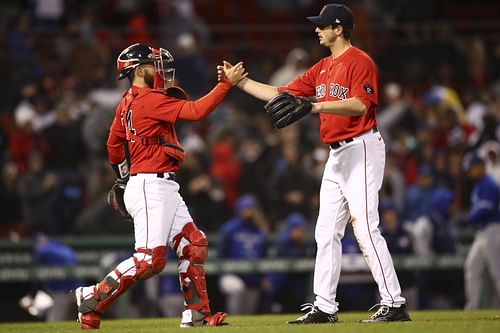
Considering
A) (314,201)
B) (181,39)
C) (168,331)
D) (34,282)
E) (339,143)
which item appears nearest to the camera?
(168,331)

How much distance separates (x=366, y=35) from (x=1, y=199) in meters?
6.20

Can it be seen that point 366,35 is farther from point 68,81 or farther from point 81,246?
point 81,246

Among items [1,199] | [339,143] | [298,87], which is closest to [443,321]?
[339,143]

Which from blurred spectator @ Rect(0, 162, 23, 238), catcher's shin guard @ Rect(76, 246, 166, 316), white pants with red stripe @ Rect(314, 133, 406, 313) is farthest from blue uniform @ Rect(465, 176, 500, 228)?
blurred spectator @ Rect(0, 162, 23, 238)

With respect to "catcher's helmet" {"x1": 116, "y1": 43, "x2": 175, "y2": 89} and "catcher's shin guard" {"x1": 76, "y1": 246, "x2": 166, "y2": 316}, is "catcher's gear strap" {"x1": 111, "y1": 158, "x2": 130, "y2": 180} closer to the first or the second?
"catcher's helmet" {"x1": 116, "y1": 43, "x2": 175, "y2": 89}

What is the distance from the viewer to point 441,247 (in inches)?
548

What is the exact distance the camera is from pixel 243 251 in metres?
13.7

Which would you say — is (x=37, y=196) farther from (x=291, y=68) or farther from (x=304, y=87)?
(x=304, y=87)

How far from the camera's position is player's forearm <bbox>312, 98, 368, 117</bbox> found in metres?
7.64

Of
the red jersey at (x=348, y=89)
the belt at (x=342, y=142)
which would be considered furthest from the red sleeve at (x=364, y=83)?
the belt at (x=342, y=142)

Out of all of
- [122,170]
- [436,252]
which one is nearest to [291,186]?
[436,252]

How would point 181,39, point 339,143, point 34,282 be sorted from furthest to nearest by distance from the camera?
1. point 181,39
2. point 34,282
3. point 339,143

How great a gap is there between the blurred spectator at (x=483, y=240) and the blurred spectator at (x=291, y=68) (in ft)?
12.9

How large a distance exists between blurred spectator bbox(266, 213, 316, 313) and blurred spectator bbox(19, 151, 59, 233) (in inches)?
125
